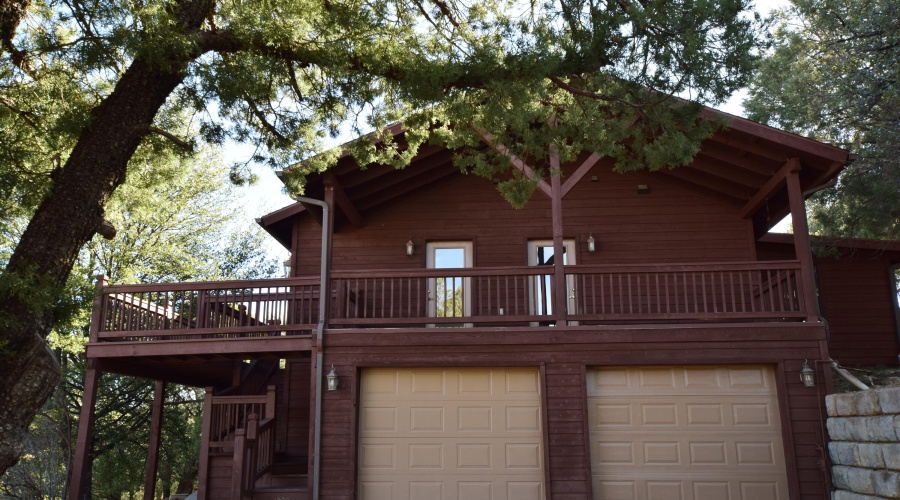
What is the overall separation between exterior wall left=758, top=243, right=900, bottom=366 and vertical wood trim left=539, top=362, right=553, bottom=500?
545cm

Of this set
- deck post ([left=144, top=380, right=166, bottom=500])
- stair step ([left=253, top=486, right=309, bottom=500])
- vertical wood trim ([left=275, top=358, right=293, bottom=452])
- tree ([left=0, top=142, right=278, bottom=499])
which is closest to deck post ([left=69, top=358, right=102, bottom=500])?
deck post ([left=144, top=380, right=166, bottom=500])

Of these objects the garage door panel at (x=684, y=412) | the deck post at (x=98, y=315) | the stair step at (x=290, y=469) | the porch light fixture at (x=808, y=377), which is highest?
the deck post at (x=98, y=315)

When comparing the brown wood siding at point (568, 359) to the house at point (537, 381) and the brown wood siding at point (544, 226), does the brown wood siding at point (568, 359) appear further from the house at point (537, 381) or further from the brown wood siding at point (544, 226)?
the brown wood siding at point (544, 226)

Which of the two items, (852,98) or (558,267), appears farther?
(852,98)

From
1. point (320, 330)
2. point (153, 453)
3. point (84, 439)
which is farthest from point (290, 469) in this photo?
point (84, 439)

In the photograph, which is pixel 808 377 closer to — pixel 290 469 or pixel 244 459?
pixel 244 459

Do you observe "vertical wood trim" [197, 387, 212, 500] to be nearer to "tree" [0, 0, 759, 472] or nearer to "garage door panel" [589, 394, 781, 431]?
"tree" [0, 0, 759, 472]

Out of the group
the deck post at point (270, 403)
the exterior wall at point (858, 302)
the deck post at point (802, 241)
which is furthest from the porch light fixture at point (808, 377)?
the deck post at point (270, 403)

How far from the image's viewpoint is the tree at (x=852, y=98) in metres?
13.4

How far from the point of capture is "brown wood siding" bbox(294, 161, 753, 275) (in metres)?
11.9

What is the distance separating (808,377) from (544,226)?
181 inches

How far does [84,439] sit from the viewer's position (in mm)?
9773

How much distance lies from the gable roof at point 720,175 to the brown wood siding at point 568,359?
2.12 metres

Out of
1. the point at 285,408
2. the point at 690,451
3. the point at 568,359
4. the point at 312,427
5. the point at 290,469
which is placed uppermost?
the point at 568,359
